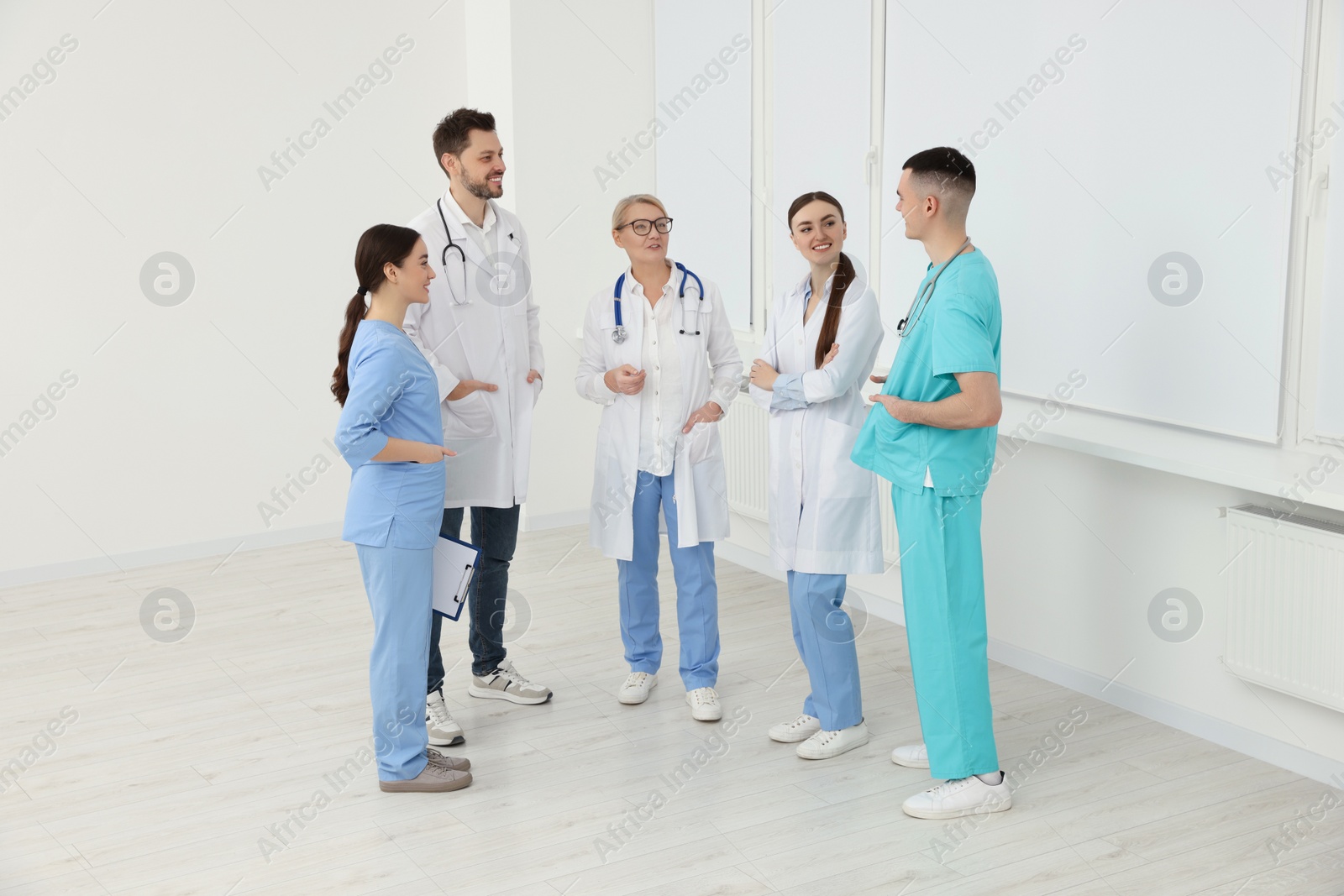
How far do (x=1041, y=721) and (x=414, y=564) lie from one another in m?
1.99

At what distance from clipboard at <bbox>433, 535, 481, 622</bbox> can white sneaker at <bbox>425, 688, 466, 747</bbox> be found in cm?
45

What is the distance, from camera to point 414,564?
3.28 meters

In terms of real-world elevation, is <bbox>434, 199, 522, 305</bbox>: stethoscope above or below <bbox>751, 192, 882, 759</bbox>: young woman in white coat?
above

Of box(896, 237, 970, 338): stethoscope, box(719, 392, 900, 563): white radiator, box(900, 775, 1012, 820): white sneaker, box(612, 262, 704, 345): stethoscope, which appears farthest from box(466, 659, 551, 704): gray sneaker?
box(896, 237, 970, 338): stethoscope

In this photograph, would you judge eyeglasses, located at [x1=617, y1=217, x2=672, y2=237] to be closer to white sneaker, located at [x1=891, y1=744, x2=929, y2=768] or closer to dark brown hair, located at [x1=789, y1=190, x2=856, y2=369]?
dark brown hair, located at [x1=789, y1=190, x2=856, y2=369]

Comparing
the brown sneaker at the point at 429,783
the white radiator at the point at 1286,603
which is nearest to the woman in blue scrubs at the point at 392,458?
the brown sneaker at the point at 429,783

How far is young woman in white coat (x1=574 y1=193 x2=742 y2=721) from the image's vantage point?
12.5 feet

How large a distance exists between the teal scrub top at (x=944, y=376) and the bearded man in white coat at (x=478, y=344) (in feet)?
3.94

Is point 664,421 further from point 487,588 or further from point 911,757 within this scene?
point 911,757

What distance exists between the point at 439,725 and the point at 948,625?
1.59 metres

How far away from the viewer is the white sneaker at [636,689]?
404 centimetres

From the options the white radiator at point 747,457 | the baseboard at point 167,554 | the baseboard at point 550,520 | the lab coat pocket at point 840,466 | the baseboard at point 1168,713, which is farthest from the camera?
the baseboard at point 550,520

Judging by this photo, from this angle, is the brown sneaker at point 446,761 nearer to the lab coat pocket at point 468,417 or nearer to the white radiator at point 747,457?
the lab coat pocket at point 468,417

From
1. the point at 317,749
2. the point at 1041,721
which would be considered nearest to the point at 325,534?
the point at 317,749
